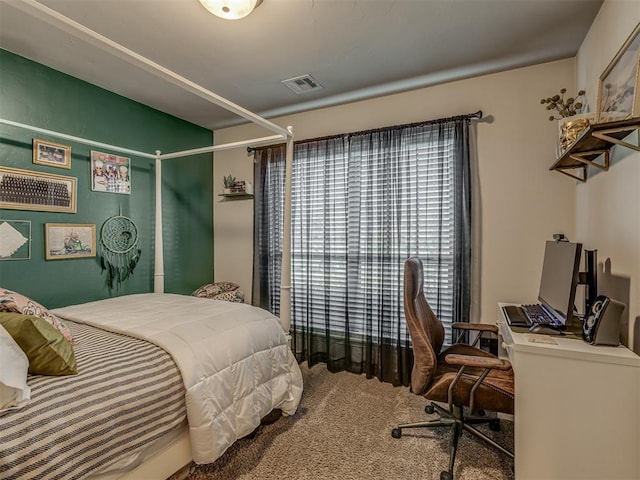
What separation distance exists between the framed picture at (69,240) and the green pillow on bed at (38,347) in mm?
1497

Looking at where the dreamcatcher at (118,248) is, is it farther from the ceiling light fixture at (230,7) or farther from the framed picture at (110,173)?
the ceiling light fixture at (230,7)

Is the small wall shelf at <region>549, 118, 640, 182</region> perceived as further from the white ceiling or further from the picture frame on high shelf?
the picture frame on high shelf

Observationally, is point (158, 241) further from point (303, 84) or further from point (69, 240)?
point (303, 84)

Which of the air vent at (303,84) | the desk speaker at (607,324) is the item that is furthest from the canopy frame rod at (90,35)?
the desk speaker at (607,324)

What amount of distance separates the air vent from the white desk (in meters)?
2.43

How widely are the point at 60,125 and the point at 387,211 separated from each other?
279cm

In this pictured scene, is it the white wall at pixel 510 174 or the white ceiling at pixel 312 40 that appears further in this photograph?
the white wall at pixel 510 174

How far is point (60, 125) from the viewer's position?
2.61 m

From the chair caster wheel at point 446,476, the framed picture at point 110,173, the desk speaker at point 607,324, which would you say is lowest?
the chair caster wheel at point 446,476

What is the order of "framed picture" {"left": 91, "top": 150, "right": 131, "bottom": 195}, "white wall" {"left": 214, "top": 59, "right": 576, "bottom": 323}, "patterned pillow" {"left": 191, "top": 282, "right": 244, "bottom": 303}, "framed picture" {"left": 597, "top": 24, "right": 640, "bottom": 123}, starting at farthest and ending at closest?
"patterned pillow" {"left": 191, "top": 282, "right": 244, "bottom": 303}, "framed picture" {"left": 91, "top": 150, "right": 131, "bottom": 195}, "white wall" {"left": 214, "top": 59, "right": 576, "bottom": 323}, "framed picture" {"left": 597, "top": 24, "right": 640, "bottom": 123}

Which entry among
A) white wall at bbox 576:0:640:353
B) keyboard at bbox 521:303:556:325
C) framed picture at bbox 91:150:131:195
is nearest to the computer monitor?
keyboard at bbox 521:303:556:325

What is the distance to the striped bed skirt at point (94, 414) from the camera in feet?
3.37

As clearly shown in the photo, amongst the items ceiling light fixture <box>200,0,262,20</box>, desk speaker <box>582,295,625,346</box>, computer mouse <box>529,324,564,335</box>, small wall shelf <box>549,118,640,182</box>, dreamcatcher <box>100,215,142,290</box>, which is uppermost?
ceiling light fixture <box>200,0,262,20</box>

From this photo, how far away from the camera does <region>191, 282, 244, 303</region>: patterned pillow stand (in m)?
3.55
